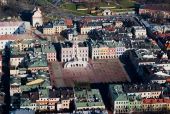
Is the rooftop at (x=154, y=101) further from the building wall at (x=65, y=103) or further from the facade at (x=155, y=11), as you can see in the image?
the facade at (x=155, y=11)

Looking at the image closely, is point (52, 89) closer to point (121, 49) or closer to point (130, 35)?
point (121, 49)

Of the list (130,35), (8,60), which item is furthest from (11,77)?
(130,35)

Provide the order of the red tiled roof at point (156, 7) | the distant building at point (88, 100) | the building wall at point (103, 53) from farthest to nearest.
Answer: the red tiled roof at point (156, 7), the building wall at point (103, 53), the distant building at point (88, 100)

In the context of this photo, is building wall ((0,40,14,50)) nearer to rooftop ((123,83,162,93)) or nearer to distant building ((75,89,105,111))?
distant building ((75,89,105,111))

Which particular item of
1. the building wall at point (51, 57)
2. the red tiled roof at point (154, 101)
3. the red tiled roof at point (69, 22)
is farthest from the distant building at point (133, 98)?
the red tiled roof at point (69, 22)

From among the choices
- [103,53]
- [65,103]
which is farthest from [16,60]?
[65,103]

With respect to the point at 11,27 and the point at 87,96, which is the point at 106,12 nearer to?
the point at 11,27

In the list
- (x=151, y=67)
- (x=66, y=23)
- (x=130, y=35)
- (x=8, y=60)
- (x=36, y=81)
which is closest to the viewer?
(x=36, y=81)

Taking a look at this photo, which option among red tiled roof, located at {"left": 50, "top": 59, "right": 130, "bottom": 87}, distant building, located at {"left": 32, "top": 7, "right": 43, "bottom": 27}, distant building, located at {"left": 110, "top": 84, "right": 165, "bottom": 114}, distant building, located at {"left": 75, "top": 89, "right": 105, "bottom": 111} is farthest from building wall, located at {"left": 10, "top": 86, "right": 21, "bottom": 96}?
distant building, located at {"left": 32, "top": 7, "right": 43, "bottom": 27}

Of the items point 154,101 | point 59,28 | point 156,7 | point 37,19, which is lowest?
point 154,101
